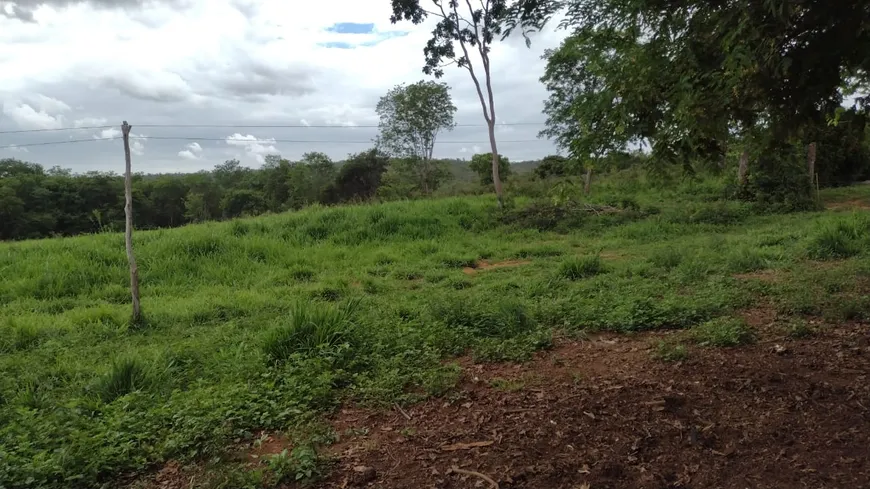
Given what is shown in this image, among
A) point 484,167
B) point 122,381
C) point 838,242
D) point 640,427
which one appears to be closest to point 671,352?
point 640,427

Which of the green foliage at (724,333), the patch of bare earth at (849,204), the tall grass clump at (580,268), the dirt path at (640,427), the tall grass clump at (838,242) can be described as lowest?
the dirt path at (640,427)

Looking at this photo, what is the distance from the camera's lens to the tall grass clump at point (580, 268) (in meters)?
7.44

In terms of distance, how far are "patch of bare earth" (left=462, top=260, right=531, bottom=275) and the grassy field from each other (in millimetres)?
84

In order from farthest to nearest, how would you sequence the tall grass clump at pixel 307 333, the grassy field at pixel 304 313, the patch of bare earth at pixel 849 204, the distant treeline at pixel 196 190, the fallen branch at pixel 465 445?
the distant treeline at pixel 196 190 < the patch of bare earth at pixel 849 204 < the tall grass clump at pixel 307 333 < the grassy field at pixel 304 313 < the fallen branch at pixel 465 445

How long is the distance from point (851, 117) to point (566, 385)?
2.70m

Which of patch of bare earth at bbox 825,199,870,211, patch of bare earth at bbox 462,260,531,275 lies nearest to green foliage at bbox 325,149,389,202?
patch of bare earth at bbox 825,199,870,211

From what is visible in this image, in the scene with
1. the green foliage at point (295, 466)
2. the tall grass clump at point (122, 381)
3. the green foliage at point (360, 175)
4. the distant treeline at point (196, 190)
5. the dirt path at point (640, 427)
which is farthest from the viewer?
the green foliage at point (360, 175)

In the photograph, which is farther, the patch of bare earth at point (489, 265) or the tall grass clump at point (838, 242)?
the patch of bare earth at point (489, 265)

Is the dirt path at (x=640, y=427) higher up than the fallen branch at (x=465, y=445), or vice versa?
the dirt path at (x=640, y=427)

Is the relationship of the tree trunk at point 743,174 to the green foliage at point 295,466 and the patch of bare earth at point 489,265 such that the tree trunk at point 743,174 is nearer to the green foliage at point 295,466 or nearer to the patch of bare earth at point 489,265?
the patch of bare earth at point 489,265

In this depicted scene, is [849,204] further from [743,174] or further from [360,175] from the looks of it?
[360,175]

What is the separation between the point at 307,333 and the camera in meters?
4.52

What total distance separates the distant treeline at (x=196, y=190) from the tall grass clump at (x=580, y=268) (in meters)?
10.4

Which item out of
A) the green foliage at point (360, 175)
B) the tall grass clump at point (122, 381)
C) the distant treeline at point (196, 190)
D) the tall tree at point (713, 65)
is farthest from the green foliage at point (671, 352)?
the green foliage at point (360, 175)
